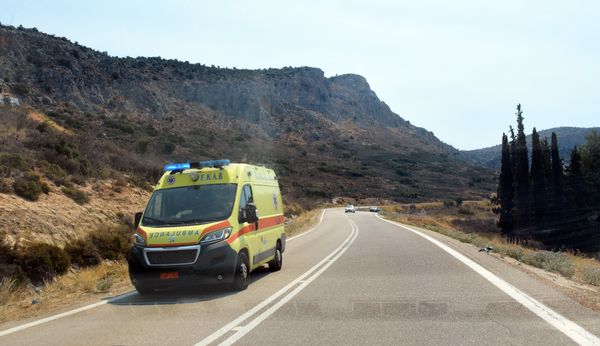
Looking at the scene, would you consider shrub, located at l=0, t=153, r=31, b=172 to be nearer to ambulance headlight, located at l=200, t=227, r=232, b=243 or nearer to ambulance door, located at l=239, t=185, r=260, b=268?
ambulance door, located at l=239, t=185, r=260, b=268

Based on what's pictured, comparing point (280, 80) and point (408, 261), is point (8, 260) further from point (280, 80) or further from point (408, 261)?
point (280, 80)

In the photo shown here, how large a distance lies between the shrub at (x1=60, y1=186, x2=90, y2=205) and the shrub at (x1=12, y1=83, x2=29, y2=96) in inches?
1699

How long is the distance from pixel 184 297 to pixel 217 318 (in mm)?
1845

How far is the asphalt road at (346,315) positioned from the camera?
475 centimetres

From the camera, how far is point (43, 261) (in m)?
11.4

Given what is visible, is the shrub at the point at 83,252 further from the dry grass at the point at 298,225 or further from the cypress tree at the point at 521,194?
the cypress tree at the point at 521,194

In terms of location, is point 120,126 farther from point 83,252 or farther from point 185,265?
point 185,265

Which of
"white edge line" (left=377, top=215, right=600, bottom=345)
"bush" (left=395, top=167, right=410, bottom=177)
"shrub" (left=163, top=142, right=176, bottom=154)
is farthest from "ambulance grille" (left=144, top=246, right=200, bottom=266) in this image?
"bush" (left=395, top=167, right=410, bottom=177)

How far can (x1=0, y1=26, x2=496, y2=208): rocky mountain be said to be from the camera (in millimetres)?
49344

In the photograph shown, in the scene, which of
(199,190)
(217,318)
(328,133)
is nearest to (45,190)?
(199,190)

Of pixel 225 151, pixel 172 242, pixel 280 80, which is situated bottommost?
pixel 172 242

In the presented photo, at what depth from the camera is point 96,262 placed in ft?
43.5

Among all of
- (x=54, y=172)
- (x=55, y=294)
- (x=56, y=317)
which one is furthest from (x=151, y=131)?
(x=56, y=317)

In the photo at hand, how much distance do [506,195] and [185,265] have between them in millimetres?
41246
